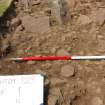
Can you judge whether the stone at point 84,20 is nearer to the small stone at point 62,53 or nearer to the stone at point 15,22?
the small stone at point 62,53

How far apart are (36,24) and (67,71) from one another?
866mm

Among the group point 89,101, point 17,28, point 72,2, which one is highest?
point 72,2

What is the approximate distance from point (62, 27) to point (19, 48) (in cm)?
53

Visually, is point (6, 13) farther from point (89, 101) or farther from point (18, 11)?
point (89, 101)

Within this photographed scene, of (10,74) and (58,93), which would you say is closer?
(58,93)

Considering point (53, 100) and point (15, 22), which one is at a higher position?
point (15, 22)

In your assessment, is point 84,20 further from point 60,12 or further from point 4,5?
point 4,5

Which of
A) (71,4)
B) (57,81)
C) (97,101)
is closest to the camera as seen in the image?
(97,101)

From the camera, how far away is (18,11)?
3598 millimetres

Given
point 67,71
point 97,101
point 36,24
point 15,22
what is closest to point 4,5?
point 15,22

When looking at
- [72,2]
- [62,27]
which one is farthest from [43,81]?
[72,2]

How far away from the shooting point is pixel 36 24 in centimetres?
329

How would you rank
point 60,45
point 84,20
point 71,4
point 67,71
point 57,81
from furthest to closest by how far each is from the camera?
point 71,4, point 84,20, point 60,45, point 67,71, point 57,81

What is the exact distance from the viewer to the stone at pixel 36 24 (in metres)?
3.21
